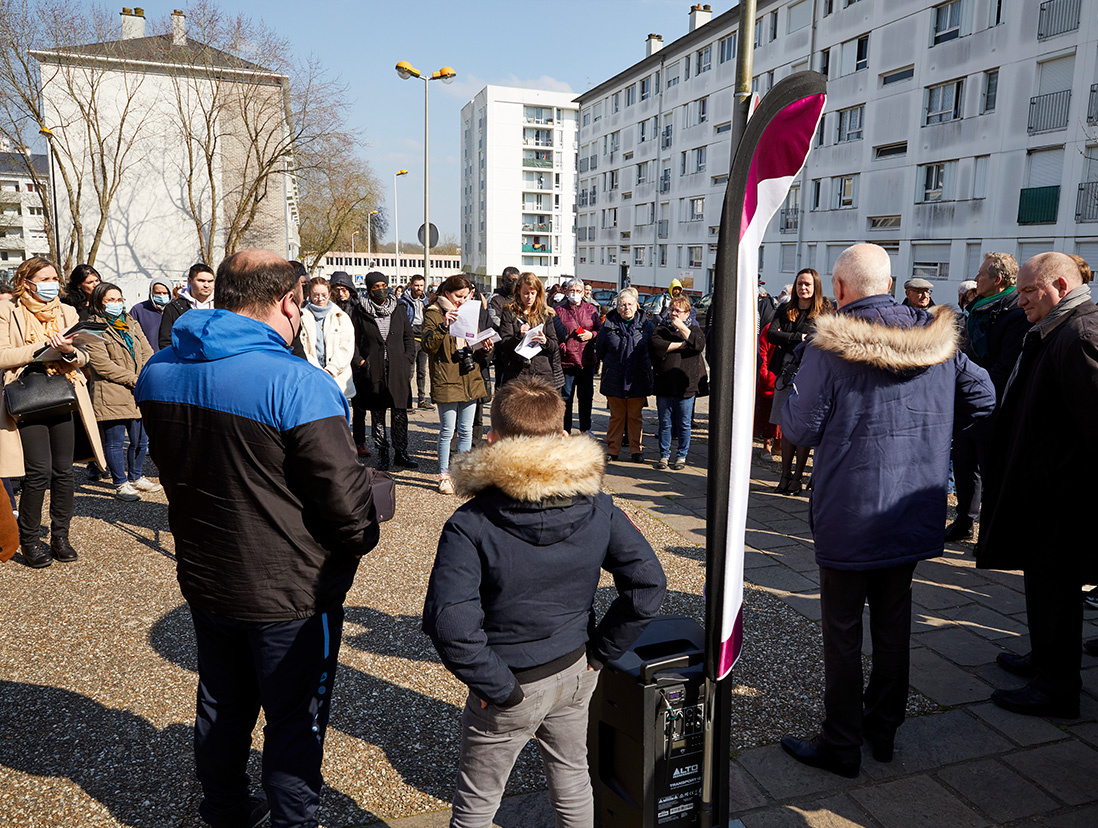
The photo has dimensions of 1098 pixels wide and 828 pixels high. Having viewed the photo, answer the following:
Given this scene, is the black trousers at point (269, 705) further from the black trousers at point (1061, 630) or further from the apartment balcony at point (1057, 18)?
the apartment balcony at point (1057, 18)

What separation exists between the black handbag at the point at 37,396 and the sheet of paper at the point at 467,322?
10.8 ft

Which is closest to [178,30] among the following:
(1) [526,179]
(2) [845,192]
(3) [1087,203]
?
(2) [845,192]

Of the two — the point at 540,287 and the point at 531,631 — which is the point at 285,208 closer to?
the point at 540,287

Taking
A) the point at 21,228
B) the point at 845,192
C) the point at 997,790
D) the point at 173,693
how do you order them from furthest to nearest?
the point at 21,228 → the point at 845,192 → the point at 173,693 → the point at 997,790

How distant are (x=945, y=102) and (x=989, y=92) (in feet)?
6.50

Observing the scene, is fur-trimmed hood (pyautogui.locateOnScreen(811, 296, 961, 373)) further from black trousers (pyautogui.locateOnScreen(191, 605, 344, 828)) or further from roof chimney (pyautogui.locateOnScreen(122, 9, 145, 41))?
roof chimney (pyautogui.locateOnScreen(122, 9, 145, 41))

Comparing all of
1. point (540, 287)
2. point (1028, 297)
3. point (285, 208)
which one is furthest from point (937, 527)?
point (285, 208)

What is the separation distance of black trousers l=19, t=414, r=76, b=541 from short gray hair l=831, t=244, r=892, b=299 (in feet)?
16.9

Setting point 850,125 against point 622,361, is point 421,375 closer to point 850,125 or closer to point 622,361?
point 622,361

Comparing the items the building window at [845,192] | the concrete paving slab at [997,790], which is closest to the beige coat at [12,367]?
the concrete paving slab at [997,790]

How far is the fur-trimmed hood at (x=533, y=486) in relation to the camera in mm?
2102

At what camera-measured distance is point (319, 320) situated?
739 cm

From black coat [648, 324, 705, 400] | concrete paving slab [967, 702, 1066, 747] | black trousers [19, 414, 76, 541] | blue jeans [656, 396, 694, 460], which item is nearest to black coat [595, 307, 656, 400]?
black coat [648, 324, 705, 400]

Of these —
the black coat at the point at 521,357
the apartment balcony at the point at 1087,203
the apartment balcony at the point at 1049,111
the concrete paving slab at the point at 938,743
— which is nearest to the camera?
the concrete paving slab at the point at 938,743
